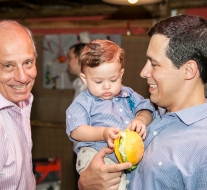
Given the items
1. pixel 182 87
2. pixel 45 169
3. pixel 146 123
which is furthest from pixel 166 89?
pixel 45 169

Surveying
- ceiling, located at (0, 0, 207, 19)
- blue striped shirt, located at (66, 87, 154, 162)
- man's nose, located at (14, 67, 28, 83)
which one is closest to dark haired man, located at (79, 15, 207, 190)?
blue striped shirt, located at (66, 87, 154, 162)

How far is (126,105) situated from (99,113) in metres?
0.20

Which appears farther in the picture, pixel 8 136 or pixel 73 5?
pixel 73 5

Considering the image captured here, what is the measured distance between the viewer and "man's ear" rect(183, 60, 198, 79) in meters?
2.06

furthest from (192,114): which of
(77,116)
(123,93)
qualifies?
(77,116)

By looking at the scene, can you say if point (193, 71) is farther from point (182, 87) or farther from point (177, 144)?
point (177, 144)

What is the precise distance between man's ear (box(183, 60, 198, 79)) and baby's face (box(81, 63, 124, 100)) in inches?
16.1

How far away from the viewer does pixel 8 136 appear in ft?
7.48

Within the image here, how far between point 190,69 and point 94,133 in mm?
605

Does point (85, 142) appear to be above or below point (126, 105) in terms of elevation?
below

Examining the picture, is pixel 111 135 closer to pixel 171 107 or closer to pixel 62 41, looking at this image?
pixel 171 107

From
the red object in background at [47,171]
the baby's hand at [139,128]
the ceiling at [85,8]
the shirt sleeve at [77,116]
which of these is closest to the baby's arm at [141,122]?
the baby's hand at [139,128]

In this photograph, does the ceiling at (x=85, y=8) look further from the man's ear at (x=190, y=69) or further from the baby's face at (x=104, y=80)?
the man's ear at (x=190, y=69)

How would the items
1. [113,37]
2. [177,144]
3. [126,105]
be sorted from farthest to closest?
1. [113,37]
2. [126,105]
3. [177,144]
